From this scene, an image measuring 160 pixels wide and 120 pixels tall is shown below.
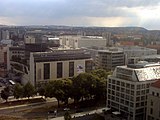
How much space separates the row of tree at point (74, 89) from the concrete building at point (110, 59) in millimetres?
29960

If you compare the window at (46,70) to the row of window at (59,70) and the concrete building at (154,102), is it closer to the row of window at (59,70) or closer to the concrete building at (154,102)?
the row of window at (59,70)

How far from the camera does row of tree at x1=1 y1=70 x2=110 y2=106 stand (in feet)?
152

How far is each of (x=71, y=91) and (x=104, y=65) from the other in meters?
36.4

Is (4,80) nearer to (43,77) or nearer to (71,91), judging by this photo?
(43,77)

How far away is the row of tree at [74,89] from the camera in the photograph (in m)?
46.2

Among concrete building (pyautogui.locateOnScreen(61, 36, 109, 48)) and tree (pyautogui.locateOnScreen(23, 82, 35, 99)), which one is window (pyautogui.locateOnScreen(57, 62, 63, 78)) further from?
concrete building (pyautogui.locateOnScreen(61, 36, 109, 48))

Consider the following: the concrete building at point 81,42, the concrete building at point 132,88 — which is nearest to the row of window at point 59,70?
the concrete building at point 132,88

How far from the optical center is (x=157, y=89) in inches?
1475

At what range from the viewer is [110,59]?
8056 centimetres

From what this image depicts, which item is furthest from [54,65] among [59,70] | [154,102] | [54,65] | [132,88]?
[154,102]

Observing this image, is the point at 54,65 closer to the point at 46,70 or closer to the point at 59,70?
the point at 59,70


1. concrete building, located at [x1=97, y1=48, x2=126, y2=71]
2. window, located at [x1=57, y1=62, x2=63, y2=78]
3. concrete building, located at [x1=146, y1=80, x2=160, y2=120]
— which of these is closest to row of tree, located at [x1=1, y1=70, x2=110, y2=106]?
concrete building, located at [x1=146, y1=80, x2=160, y2=120]

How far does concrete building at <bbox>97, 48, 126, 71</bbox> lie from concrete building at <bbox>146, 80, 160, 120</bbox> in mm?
40821

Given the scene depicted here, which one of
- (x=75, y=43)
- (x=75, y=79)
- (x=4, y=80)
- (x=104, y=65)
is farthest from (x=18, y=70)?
(x=75, y=43)
